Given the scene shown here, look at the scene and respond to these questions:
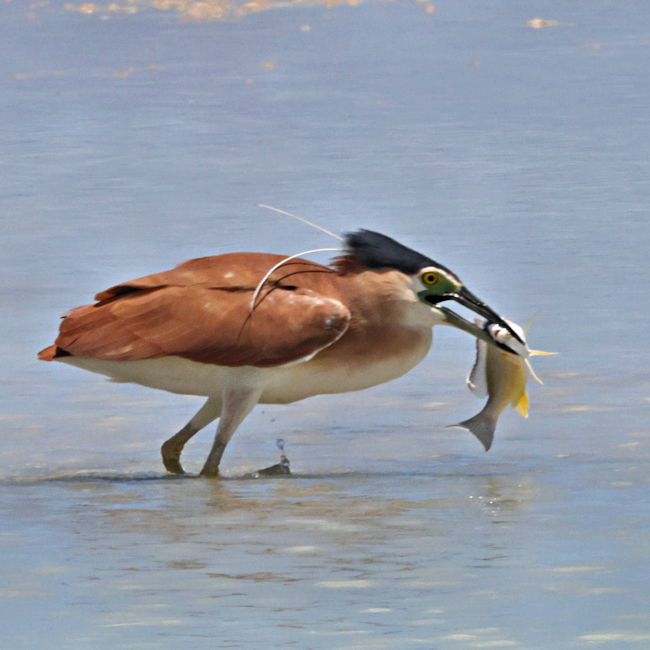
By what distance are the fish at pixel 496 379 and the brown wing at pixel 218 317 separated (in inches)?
32.3

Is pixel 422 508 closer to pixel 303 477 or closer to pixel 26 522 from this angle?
pixel 303 477

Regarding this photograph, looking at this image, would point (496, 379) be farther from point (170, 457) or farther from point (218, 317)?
point (170, 457)

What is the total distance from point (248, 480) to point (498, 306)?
3580mm

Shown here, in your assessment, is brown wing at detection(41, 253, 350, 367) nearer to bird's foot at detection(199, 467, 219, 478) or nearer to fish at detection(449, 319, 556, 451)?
bird's foot at detection(199, 467, 219, 478)

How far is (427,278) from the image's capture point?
367 inches

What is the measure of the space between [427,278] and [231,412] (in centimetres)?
119

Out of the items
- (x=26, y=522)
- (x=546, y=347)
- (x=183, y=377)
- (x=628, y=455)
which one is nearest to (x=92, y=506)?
(x=26, y=522)

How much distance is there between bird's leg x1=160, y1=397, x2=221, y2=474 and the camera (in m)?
9.52

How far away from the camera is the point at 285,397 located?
30.8 feet

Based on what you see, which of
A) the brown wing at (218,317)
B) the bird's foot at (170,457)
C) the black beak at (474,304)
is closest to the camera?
the brown wing at (218,317)

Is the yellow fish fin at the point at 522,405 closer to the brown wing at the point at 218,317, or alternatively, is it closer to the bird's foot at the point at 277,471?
the brown wing at the point at 218,317

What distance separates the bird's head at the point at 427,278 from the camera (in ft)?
30.6

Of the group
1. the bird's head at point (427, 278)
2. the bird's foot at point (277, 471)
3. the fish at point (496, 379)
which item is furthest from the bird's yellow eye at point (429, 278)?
the bird's foot at point (277, 471)

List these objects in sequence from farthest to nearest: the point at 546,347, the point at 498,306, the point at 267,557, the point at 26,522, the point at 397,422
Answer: the point at 498,306
the point at 546,347
the point at 397,422
the point at 26,522
the point at 267,557
